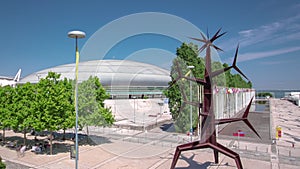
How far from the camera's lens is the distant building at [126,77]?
82688 mm

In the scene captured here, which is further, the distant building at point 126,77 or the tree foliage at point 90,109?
the distant building at point 126,77

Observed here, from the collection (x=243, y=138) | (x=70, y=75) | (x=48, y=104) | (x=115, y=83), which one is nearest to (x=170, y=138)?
(x=243, y=138)

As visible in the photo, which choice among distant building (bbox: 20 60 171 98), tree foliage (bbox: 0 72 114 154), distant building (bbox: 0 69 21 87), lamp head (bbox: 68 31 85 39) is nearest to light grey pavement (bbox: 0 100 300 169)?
tree foliage (bbox: 0 72 114 154)

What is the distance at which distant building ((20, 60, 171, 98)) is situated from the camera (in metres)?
Answer: 82.7

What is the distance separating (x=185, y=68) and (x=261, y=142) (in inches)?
479

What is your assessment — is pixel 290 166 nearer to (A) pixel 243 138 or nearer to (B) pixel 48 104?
(A) pixel 243 138

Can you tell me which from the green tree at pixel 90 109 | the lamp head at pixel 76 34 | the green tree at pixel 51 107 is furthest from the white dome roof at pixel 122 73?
the lamp head at pixel 76 34

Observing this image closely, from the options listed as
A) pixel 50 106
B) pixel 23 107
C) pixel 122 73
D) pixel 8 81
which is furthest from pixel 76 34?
pixel 8 81

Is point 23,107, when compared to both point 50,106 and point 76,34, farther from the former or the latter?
point 76,34

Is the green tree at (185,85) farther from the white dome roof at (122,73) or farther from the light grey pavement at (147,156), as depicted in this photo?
the white dome roof at (122,73)

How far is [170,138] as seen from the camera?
81.6 ft

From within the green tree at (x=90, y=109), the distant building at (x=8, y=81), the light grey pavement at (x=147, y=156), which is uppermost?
the distant building at (x=8, y=81)

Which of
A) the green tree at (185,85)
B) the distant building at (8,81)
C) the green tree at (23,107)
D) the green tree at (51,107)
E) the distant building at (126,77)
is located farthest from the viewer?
the distant building at (126,77)

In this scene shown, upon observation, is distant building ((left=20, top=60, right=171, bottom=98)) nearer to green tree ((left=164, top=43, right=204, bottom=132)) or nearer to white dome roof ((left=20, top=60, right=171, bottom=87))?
white dome roof ((left=20, top=60, right=171, bottom=87))
